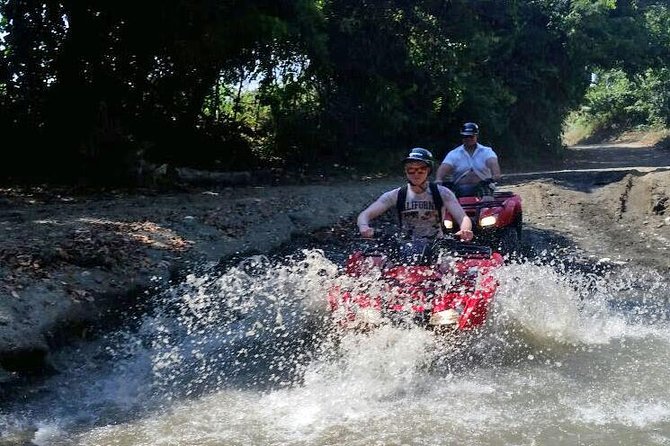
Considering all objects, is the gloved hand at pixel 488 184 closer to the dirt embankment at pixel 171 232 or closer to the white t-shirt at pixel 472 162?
the white t-shirt at pixel 472 162

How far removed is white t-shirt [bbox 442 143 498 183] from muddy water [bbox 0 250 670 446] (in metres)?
2.72

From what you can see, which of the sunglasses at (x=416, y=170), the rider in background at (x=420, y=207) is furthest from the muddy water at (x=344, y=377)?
the sunglasses at (x=416, y=170)

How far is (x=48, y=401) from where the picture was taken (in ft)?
19.9

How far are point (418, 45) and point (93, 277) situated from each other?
14.6 m

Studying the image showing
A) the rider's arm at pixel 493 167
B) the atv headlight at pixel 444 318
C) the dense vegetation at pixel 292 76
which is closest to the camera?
the atv headlight at pixel 444 318

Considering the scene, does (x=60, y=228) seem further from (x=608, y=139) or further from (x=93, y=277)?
(x=608, y=139)

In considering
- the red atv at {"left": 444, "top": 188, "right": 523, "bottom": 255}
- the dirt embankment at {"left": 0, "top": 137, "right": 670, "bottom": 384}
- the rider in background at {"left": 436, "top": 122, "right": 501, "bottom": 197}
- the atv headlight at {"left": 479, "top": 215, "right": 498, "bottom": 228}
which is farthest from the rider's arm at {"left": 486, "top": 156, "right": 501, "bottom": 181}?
the dirt embankment at {"left": 0, "top": 137, "right": 670, "bottom": 384}

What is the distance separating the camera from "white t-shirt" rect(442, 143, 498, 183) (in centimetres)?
1084

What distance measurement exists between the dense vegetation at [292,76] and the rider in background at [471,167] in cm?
497

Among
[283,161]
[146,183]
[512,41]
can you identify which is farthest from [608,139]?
[146,183]

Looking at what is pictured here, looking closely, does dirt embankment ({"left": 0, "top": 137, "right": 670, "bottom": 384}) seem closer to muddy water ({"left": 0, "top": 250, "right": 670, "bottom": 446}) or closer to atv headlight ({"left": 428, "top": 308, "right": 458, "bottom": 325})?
muddy water ({"left": 0, "top": 250, "right": 670, "bottom": 446})

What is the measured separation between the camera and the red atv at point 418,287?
6.52m

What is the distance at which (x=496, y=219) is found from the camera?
9.98 m

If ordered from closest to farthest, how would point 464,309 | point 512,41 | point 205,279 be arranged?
1. point 464,309
2. point 205,279
3. point 512,41
